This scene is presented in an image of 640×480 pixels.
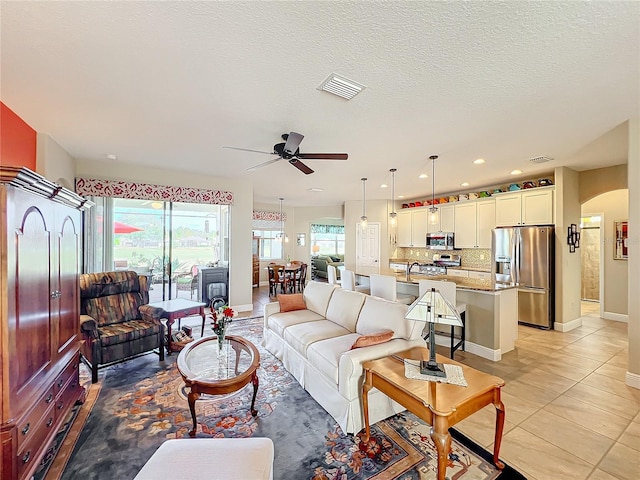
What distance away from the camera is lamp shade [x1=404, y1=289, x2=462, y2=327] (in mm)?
1761

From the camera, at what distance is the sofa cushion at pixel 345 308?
3.08 m

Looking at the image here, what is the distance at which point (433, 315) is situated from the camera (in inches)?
70.4

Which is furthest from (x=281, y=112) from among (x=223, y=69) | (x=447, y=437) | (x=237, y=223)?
(x=237, y=223)

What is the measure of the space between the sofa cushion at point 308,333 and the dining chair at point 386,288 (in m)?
1.00

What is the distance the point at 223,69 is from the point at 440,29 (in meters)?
1.47

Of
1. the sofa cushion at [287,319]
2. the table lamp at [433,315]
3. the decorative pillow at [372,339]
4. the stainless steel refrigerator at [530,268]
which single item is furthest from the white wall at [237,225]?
the stainless steel refrigerator at [530,268]

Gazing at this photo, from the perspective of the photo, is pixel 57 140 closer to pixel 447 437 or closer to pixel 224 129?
pixel 224 129

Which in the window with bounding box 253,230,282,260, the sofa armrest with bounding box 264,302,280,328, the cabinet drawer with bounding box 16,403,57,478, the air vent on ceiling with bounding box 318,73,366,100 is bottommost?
the cabinet drawer with bounding box 16,403,57,478

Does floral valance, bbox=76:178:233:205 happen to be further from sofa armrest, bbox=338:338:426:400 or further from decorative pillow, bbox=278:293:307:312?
sofa armrest, bbox=338:338:426:400

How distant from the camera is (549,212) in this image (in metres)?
4.80

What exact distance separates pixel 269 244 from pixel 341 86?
26.0 feet

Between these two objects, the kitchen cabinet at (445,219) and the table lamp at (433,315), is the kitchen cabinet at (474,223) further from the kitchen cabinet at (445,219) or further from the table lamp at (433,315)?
the table lamp at (433,315)

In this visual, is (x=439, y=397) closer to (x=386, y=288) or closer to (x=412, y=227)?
(x=386, y=288)

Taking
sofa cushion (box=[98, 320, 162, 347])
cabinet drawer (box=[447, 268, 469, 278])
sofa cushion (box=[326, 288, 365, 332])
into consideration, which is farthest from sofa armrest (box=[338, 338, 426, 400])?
cabinet drawer (box=[447, 268, 469, 278])
